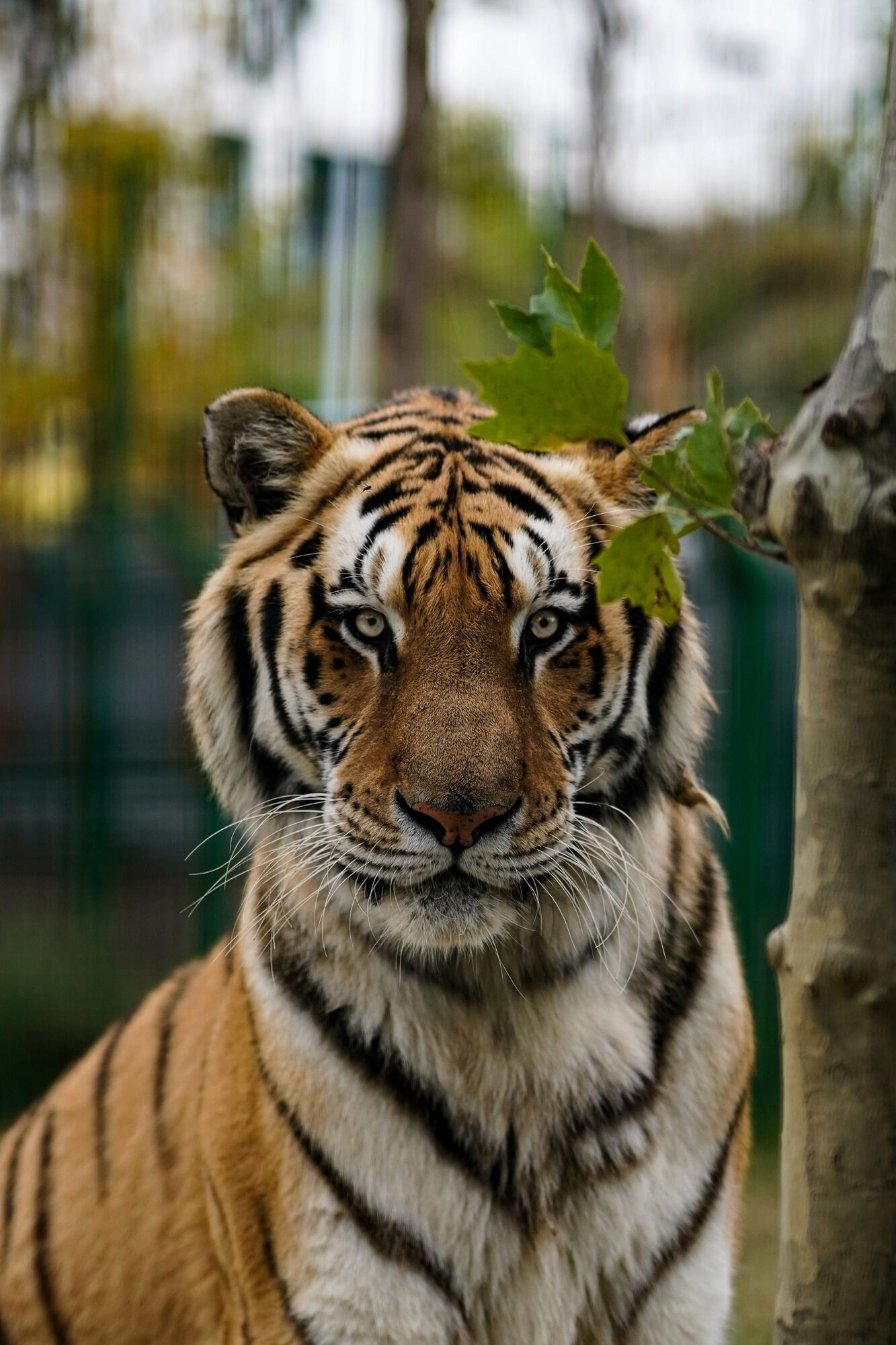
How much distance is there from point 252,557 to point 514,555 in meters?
0.49

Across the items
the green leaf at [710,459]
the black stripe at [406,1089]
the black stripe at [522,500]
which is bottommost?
the black stripe at [406,1089]

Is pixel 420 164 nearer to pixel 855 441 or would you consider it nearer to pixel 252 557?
pixel 252 557

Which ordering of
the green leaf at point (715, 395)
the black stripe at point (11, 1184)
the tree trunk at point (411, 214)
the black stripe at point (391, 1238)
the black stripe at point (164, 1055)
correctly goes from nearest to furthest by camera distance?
the green leaf at point (715, 395) → the black stripe at point (391, 1238) → the black stripe at point (164, 1055) → the black stripe at point (11, 1184) → the tree trunk at point (411, 214)

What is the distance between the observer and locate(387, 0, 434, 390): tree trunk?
20.7ft

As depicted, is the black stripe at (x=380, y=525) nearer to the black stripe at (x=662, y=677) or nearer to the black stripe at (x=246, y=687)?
the black stripe at (x=246, y=687)

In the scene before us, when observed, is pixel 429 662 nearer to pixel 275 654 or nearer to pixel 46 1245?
pixel 275 654

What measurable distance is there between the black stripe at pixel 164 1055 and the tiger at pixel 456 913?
0.30 metres

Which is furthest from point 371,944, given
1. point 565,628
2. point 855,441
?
point 855,441

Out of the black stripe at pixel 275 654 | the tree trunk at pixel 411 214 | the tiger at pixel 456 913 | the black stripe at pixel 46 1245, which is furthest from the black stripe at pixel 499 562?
the tree trunk at pixel 411 214

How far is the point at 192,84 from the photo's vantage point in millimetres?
7082

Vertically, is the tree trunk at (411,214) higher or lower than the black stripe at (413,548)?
higher

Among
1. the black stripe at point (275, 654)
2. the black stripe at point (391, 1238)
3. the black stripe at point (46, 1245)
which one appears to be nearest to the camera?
the black stripe at point (391, 1238)

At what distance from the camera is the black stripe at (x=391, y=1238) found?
7.07 ft

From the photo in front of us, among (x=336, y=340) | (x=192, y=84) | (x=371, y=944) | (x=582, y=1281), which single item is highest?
(x=192, y=84)
